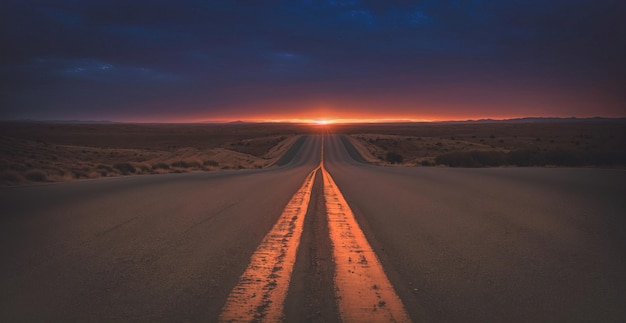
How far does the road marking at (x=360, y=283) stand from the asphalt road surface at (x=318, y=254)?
124 millimetres

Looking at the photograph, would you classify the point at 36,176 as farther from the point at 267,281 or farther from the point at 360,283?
the point at 360,283

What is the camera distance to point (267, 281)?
4.18 m

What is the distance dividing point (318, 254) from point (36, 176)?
1538cm

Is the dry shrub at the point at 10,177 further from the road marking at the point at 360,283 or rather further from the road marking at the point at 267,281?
the road marking at the point at 360,283

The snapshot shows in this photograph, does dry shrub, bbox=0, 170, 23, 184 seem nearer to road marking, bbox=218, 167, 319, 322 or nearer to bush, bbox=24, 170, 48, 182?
bush, bbox=24, 170, 48, 182

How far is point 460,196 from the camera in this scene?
9719 mm

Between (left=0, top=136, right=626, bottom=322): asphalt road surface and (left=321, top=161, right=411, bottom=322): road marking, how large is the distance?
0.12 m

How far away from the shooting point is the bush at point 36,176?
50.5ft

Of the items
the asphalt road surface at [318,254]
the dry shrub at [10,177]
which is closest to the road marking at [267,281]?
the asphalt road surface at [318,254]

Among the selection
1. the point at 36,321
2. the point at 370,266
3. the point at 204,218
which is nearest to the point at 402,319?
the point at 370,266

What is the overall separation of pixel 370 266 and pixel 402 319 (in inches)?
56.5

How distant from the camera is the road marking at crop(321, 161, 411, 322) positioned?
11.1ft

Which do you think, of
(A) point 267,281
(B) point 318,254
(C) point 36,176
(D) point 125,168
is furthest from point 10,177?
(A) point 267,281

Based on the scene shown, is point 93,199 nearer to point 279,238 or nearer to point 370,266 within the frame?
point 279,238
